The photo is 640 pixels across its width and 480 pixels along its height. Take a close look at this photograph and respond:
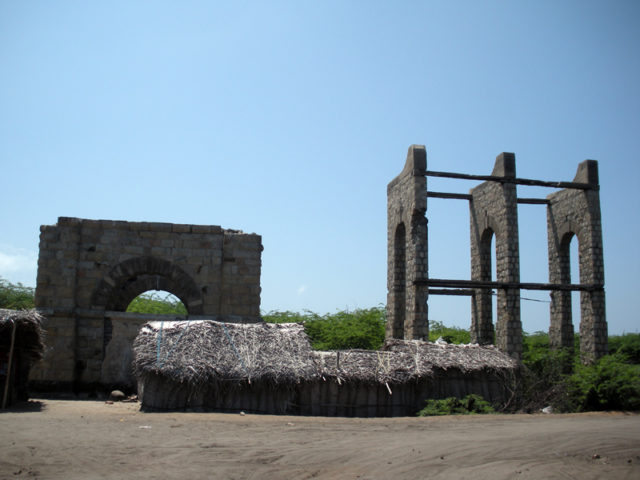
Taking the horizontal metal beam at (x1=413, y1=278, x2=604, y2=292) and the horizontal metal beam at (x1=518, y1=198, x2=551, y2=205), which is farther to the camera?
the horizontal metal beam at (x1=518, y1=198, x2=551, y2=205)

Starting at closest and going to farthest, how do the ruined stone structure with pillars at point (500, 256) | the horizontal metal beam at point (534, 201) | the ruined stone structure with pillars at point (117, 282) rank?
the ruined stone structure with pillars at point (117, 282) → the ruined stone structure with pillars at point (500, 256) → the horizontal metal beam at point (534, 201)

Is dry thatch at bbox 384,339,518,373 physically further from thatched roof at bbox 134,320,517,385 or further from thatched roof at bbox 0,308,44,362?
thatched roof at bbox 0,308,44,362

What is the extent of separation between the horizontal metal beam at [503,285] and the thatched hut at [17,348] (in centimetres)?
961

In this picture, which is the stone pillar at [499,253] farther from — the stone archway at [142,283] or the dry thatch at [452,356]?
the stone archway at [142,283]

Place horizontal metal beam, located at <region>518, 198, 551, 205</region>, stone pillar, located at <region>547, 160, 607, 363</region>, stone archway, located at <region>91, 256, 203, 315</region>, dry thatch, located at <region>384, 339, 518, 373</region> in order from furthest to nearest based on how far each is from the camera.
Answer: horizontal metal beam, located at <region>518, 198, 551, 205</region>, stone pillar, located at <region>547, 160, 607, 363</region>, stone archway, located at <region>91, 256, 203, 315</region>, dry thatch, located at <region>384, 339, 518, 373</region>

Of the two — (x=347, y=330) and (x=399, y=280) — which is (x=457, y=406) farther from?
(x=347, y=330)

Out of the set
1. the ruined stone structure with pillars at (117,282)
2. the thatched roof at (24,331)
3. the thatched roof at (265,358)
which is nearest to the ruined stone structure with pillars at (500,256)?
the thatched roof at (265,358)

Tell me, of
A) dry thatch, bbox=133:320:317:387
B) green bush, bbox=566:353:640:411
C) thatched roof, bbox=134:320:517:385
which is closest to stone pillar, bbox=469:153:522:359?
green bush, bbox=566:353:640:411

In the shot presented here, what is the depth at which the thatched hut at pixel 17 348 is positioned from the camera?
11.6 metres

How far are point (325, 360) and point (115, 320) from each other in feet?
19.2

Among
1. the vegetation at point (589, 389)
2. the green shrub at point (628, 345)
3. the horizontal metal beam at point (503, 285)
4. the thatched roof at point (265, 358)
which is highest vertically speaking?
the horizontal metal beam at point (503, 285)

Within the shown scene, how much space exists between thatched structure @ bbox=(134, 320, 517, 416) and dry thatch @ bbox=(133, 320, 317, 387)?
0.06 ft

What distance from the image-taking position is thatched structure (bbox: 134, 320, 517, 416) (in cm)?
1161

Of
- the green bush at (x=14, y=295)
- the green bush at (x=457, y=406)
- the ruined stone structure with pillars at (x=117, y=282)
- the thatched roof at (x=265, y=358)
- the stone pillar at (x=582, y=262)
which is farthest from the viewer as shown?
the green bush at (x=14, y=295)
